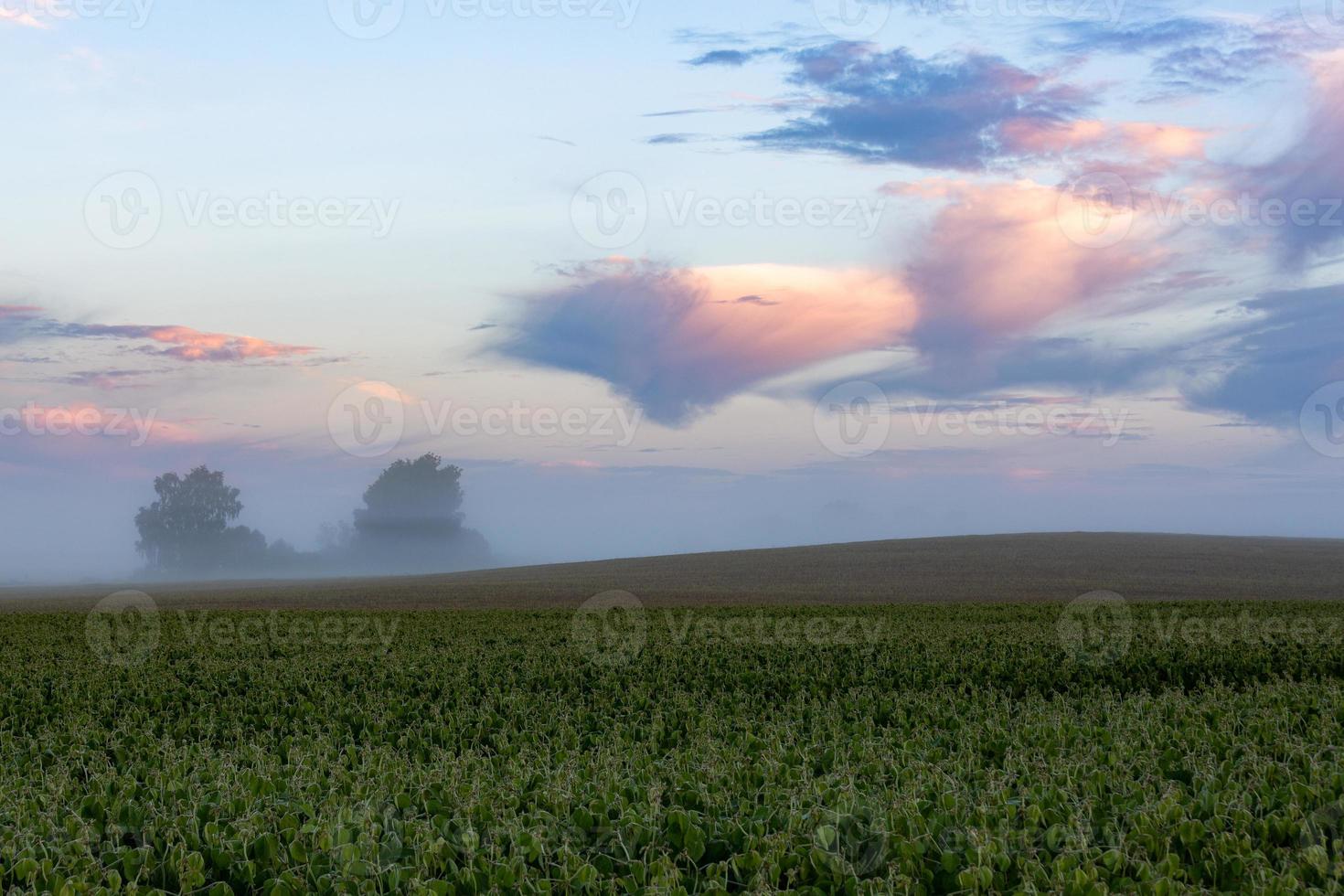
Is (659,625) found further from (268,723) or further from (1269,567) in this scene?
(1269,567)

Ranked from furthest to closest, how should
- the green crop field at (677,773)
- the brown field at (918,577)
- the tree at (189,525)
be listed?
the tree at (189,525)
the brown field at (918,577)
the green crop field at (677,773)

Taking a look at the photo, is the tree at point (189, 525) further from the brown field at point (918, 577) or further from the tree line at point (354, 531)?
the brown field at point (918, 577)

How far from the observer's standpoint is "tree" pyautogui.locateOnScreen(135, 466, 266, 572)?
149375mm

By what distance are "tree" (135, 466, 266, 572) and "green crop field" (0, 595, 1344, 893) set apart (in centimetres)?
14439

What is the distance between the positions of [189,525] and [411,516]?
32172mm

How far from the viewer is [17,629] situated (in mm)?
27109

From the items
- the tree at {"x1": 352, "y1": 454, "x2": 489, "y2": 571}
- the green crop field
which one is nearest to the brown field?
the green crop field

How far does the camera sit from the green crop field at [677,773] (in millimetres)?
5324

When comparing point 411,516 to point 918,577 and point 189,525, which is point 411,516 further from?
point 918,577

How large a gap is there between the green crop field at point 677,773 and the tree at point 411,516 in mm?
140348

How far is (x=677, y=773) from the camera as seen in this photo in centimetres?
749

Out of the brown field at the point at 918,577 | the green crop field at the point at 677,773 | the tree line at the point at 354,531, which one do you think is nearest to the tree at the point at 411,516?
the tree line at the point at 354,531

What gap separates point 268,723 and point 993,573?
55506 mm

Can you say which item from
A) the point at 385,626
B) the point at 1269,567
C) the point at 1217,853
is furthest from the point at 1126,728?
the point at 1269,567
